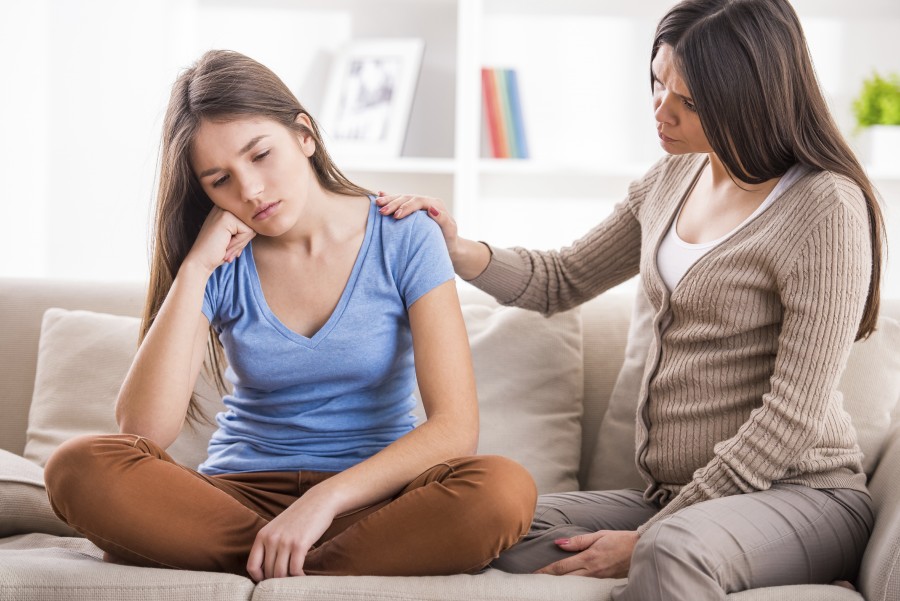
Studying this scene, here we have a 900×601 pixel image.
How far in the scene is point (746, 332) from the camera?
1439 mm

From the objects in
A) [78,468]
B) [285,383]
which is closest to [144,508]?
[78,468]

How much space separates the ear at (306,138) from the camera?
60.0 inches

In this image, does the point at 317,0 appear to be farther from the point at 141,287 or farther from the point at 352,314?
the point at 352,314

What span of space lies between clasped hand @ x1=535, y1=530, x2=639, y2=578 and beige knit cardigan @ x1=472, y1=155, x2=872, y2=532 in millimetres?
40

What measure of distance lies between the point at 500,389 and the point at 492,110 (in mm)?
1140

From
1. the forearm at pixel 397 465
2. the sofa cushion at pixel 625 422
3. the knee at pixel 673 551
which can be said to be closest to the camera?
the knee at pixel 673 551

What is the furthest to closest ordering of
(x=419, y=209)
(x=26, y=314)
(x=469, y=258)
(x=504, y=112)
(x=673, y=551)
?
(x=504, y=112) → (x=26, y=314) → (x=469, y=258) → (x=419, y=209) → (x=673, y=551)

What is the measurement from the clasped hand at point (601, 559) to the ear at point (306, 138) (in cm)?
72

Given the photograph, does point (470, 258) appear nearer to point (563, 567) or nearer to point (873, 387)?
point (563, 567)

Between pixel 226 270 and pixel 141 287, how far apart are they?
0.60m

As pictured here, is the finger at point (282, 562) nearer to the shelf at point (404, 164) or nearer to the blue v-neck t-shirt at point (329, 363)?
the blue v-neck t-shirt at point (329, 363)

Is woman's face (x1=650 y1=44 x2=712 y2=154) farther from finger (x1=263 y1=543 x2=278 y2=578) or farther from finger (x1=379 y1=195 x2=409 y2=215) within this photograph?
finger (x1=263 y1=543 x2=278 y2=578)

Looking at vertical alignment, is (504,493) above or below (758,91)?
below

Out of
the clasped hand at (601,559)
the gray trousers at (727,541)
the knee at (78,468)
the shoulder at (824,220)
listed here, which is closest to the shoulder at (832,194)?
the shoulder at (824,220)
